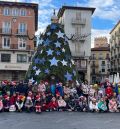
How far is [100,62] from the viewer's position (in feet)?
323

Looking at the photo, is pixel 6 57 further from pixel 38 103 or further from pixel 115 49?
pixel 38 103

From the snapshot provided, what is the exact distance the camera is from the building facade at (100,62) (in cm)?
9681

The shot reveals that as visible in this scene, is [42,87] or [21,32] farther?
[21,32]

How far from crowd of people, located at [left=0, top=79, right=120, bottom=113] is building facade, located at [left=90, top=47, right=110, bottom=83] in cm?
7467

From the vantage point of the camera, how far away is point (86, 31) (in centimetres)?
6656

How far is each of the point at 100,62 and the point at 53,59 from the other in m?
74.5

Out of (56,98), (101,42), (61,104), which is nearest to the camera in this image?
(61,104)

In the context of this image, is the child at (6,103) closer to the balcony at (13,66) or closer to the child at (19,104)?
the child at (19,104)

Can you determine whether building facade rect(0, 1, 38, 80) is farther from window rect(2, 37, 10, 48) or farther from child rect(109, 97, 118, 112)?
child rect(109, 97, 118, 112)

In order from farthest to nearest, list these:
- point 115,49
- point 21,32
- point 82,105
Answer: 1. point 115,49
2. point 21,32
3. point 82,105

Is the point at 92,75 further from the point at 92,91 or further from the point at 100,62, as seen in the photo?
the point at 92,91

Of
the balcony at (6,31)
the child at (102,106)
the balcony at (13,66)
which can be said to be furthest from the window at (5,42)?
the child at (102,106)

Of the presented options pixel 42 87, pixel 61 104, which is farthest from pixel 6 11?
pixel 61 104

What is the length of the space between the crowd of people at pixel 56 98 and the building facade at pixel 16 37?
3554cm
